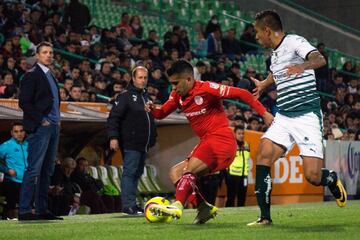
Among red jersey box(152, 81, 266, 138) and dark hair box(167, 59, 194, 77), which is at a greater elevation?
dark hair box(167, 59, 194, 77)

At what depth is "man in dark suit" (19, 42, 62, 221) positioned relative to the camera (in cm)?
1238

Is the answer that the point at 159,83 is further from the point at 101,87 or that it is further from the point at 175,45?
the point at 175,45

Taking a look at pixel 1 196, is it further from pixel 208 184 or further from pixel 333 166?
pixel 333 166

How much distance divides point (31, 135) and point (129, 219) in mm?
1676

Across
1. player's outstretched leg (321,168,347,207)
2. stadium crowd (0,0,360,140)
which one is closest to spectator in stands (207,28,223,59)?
stadium crowd (0,0,360,140)

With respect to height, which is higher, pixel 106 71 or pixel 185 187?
pixel 106 71

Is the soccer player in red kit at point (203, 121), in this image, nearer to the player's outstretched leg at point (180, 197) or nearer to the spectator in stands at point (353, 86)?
the player's outstretched leg at point (180, 197)

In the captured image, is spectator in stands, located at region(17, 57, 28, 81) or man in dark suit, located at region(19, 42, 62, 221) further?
spectator in stands, located at region(17, 57, 28, 81)

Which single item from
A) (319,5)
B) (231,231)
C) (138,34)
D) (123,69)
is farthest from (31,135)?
Answer: (319,5)

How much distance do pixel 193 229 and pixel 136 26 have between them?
1614cm

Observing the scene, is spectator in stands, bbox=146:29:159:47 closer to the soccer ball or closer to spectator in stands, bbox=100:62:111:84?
spectator in stands, bbox=100:62:111:84

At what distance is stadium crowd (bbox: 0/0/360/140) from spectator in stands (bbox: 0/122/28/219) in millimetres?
2186

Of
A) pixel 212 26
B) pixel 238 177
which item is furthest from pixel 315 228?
pixel 212 26

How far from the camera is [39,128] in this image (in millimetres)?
12398
